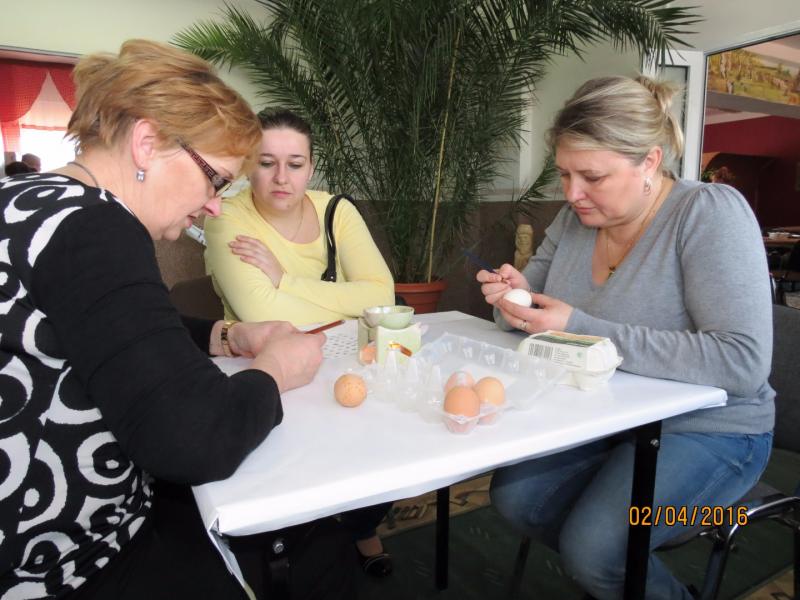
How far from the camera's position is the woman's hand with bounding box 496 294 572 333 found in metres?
1.20

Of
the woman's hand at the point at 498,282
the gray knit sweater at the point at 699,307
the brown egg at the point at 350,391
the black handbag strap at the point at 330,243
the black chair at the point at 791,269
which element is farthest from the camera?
the black chair at the point at 791,269

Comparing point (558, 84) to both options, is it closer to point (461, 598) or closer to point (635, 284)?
point (635, 284)

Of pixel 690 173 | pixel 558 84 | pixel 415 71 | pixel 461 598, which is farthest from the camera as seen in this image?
pixel 558 84

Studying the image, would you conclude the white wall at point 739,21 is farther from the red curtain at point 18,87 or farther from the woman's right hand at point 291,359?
the red curtain at point 18,87

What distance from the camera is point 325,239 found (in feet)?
6.68

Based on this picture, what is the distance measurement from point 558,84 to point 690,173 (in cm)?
125

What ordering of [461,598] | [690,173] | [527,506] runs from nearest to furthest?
[527,506], [461,598], [690,173]

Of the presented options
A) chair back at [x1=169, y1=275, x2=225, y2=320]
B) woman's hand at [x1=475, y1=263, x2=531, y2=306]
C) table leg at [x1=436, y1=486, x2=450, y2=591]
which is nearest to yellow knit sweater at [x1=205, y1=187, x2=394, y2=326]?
chair back at [x1=169, y1=275, x2=225, y2=320]

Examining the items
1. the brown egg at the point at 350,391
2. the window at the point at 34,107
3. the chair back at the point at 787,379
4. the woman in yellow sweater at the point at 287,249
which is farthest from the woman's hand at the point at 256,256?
the window at the point at 34,107

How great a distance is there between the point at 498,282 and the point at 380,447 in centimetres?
80

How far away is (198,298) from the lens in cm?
Result: 205

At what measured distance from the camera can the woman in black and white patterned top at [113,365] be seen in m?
0.66

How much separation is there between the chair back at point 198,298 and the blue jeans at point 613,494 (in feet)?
4.16

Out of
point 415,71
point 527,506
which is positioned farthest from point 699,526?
point 415,71
